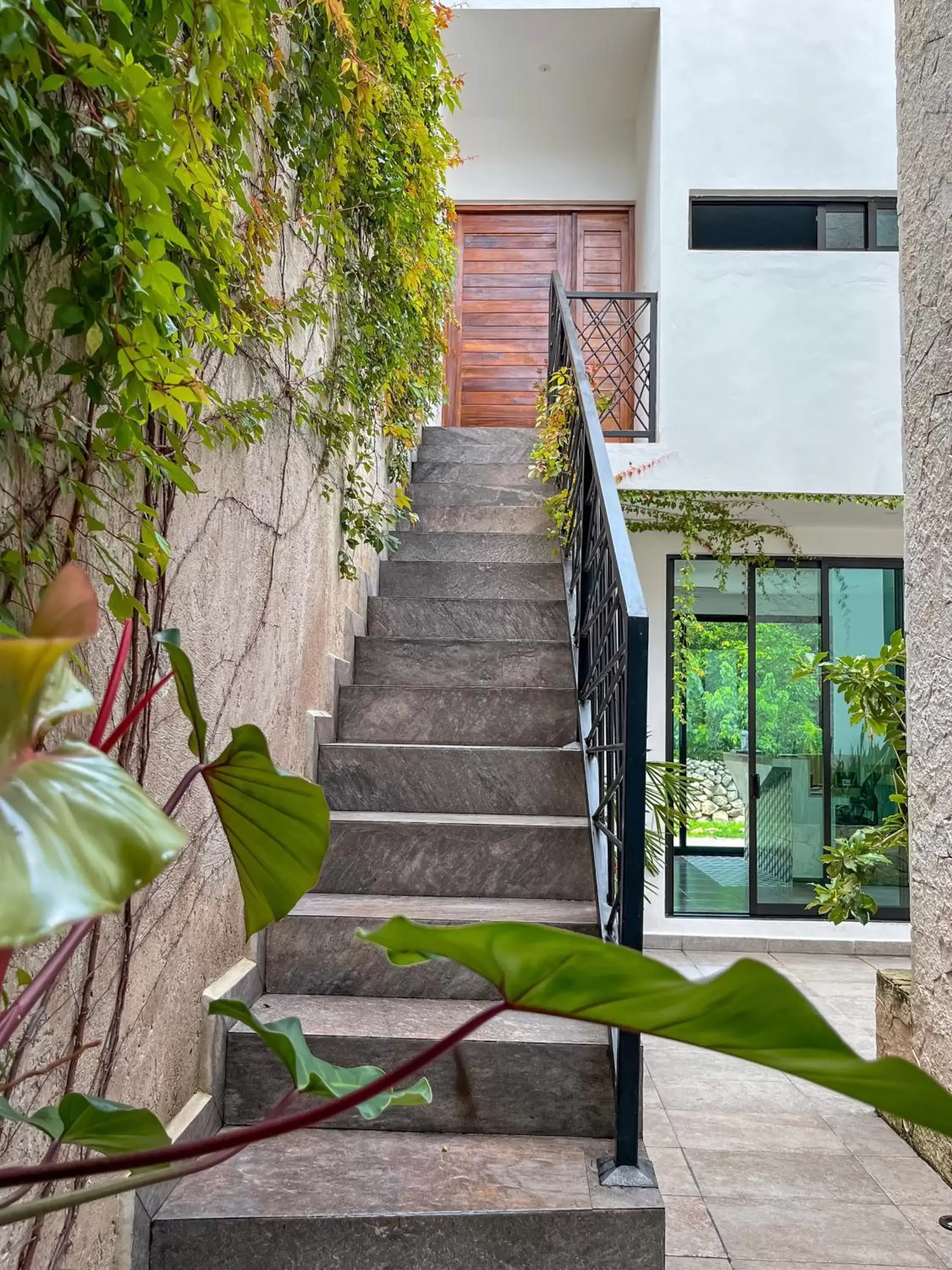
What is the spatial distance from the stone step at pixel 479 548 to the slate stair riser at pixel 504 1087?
211 cm

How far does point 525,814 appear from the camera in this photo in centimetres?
245

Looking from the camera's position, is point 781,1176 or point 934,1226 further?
point 781,1176

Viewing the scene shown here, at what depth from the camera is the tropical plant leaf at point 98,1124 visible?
26.4 inches

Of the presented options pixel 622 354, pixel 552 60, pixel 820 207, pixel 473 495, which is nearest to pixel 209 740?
pixel 473 495

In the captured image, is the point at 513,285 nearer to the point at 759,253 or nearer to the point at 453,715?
the point at 759,253

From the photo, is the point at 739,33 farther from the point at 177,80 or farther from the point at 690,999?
the point at 690,999

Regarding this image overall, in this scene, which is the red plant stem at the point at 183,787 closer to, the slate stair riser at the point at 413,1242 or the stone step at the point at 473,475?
the slate stair riser at the point at 413,1242

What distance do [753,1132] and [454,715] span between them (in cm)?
144

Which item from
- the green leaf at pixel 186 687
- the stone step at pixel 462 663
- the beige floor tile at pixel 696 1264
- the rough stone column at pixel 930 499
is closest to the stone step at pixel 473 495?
the stone step at pixel 462 663

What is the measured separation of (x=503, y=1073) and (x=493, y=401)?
544cm

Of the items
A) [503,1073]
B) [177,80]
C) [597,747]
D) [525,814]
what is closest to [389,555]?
[525,814]

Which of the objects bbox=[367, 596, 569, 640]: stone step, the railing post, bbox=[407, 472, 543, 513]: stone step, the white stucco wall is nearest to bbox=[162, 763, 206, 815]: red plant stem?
the railing post

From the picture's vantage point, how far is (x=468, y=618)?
3209 millimetres

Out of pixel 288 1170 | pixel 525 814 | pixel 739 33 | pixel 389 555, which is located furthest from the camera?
pixel 739 33
